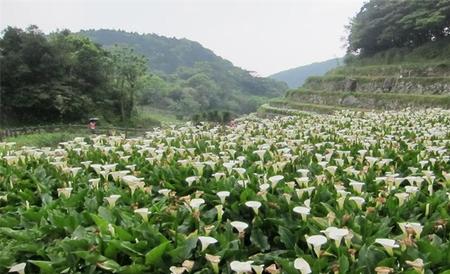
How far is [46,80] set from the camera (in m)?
30.2

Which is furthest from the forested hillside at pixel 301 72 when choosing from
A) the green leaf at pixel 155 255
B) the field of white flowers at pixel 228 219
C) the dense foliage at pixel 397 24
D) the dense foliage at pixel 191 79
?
the green leaf at pixel 155 255

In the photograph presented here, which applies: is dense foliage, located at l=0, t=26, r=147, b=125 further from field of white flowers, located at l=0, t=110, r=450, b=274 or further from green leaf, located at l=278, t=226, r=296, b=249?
green leaf, located at l=278, t=226, r=296, b=249

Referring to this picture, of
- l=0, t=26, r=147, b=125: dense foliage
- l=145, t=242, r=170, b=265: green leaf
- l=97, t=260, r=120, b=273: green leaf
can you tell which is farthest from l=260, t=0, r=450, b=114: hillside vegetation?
l=97, t=260, r=120, b=273: green leaf

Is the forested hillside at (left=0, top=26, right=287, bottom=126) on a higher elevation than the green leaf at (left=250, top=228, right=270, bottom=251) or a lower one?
higher

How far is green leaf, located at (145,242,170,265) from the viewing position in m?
2.54

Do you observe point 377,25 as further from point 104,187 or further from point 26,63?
point 104,187

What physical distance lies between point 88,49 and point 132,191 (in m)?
33.4

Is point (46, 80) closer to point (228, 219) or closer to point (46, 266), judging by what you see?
point (228, 219)

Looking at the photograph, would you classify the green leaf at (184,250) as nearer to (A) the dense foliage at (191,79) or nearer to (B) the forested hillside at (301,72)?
(A) the dense foliage at (191,79)

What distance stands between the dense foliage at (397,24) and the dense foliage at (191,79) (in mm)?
28525

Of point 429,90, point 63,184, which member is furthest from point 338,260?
point 429,90

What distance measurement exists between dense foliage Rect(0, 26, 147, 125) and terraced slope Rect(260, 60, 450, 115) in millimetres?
12886

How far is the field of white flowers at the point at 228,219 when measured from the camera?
254 centimetres

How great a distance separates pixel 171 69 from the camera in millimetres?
98375
